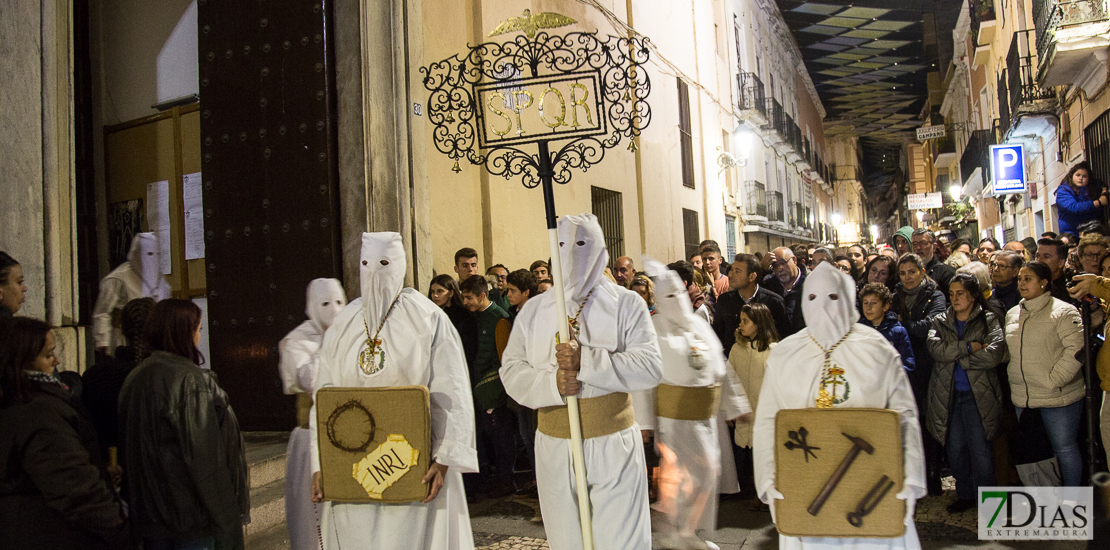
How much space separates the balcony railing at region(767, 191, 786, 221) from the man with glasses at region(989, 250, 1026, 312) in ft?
59.5

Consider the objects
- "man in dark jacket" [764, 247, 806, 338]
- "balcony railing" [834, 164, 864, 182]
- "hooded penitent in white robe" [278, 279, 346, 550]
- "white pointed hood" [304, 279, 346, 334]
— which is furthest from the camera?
"balcony railing" [834, 164, 864, 182]

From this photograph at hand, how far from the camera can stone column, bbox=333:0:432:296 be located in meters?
6.74

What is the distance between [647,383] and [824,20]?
26.4m

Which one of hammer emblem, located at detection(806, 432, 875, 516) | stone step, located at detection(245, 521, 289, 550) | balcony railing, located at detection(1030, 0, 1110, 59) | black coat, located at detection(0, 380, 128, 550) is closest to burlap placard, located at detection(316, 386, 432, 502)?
black coat, located at detection(0, 380, 128, 550)

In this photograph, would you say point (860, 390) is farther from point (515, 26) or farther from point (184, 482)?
point (515, 26)

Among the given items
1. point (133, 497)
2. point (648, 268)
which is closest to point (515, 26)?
point (648, 268)

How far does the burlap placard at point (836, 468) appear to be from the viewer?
329 centimetres

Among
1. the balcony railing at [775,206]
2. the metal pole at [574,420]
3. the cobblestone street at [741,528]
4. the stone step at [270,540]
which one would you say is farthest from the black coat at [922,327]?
the balcony railing at [775,206]

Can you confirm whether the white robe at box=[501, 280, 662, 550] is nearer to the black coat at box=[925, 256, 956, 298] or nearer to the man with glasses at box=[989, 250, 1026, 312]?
the man with glasses at box=[989, 250, 1026, 312]

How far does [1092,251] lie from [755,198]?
645 inches

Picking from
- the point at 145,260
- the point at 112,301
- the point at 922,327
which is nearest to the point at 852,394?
the point at 922,327

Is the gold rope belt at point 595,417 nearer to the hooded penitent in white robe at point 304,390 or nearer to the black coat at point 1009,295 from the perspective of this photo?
the hooded penitent in white robe at point 304,390

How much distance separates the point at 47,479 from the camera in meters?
2.93

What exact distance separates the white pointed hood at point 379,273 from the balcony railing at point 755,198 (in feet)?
61.2
